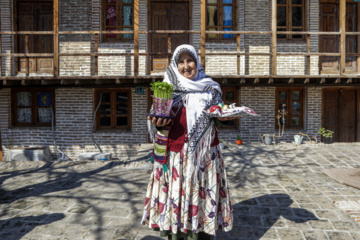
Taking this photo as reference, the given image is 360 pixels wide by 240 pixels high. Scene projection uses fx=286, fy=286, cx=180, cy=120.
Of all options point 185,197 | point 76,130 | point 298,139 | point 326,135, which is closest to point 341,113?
point 326,135

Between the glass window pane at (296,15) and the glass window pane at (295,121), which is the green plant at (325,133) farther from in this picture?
the glass window pane at (296,15)

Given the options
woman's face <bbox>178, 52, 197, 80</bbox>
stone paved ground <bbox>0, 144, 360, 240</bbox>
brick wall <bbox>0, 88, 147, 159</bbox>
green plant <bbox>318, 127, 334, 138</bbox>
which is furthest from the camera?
brick wall <bbox>0, 88, 147, 159</bbox>

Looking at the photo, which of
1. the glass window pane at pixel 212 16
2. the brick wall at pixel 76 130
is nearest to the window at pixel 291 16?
the glass window pane at pixel 212 16

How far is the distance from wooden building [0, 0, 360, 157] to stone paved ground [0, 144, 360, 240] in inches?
112

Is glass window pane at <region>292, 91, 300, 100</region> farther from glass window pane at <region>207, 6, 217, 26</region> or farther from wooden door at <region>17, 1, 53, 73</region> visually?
wooden door at <region>17, 1, 53, 73</region>

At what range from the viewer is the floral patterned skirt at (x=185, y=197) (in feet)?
8.29

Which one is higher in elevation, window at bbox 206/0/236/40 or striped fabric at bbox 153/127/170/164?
window at bbox 206/0/236/40

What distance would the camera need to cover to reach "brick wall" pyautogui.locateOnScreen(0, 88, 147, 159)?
9.49 meters

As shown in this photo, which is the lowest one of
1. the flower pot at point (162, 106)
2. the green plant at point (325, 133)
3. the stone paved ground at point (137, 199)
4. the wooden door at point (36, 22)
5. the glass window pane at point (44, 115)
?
the stone paved ground at point (137, 199)

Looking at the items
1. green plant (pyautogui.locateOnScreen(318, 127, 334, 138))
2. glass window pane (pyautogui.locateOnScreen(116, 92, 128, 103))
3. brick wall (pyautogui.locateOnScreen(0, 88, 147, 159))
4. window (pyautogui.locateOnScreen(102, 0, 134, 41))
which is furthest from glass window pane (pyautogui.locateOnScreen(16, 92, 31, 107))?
green plant (pyautogui.locateOnScreen(318, 127, 334, 138))

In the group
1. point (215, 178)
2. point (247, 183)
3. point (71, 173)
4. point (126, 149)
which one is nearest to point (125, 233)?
point (215, 178)

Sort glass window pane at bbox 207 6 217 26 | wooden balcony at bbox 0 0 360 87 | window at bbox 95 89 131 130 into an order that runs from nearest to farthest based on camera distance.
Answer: wooden balcony at bbox 0 0 360 87 < glass window pane at bbox 207 6 217 26 < window at bbox 95 89 131 130

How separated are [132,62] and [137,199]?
6100mm

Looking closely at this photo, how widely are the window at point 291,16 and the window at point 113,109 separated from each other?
567cm
